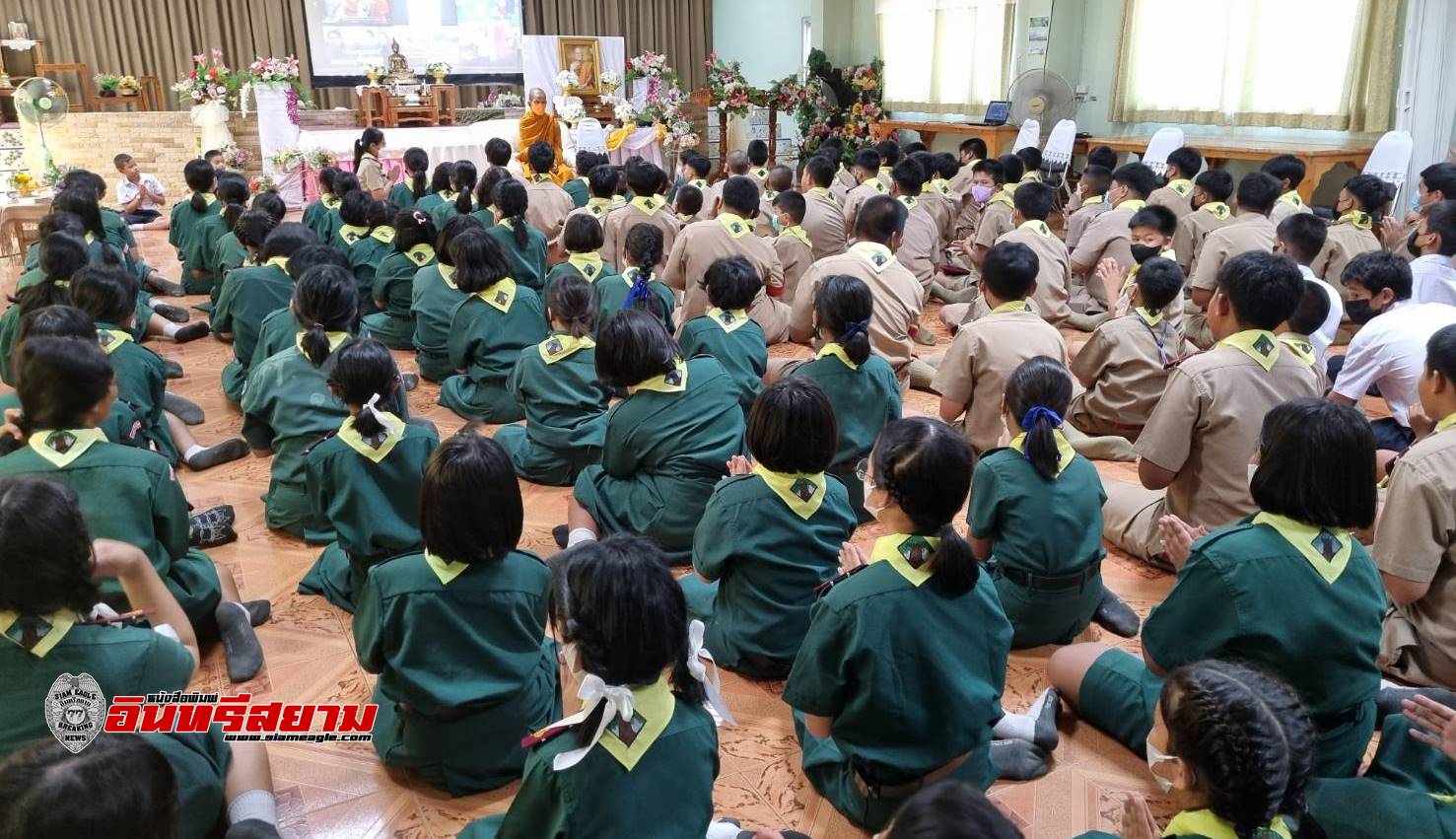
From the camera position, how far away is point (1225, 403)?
2715 millimetres

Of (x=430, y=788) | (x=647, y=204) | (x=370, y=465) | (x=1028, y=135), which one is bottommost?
(x=430, y=788)

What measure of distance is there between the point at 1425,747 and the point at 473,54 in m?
12.6

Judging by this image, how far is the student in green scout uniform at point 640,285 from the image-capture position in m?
3.91

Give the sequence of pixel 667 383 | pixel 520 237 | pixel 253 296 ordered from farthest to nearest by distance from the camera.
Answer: pixel 520 237
pixel 253 296
pixel 667 383

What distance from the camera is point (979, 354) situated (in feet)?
11.0

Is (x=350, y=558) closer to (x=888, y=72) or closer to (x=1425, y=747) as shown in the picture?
(x=1425, y=747)

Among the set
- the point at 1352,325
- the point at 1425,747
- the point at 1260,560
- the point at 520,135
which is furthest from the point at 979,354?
the point at 520,135

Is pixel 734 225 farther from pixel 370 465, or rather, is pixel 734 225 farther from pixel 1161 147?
pixel 1161 147

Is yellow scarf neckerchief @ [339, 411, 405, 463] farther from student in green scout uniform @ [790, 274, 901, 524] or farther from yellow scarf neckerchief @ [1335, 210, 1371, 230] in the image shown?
yellow scarf neckerchief @ [1335, 210, 1371, 230]

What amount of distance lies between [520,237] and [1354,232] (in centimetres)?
426

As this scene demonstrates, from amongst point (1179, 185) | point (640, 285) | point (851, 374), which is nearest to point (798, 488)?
point (851, 374)

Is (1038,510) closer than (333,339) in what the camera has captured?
Yes

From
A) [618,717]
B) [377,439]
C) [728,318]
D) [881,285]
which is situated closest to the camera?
[618,717]

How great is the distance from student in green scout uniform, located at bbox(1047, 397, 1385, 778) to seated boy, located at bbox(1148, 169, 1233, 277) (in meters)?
3.90
